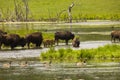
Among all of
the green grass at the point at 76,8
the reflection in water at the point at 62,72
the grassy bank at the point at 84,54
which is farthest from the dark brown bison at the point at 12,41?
the green grass at the point at 76,8

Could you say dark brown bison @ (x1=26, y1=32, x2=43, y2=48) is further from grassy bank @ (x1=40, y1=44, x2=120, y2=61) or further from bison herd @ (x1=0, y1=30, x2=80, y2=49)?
grassy bank @ (x1=40, y1=44, x2=120, y2=61)

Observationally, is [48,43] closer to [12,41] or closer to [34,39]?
[34,39]

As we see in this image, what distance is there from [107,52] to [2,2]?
129658mm

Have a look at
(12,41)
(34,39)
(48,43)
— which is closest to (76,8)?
(48,43)

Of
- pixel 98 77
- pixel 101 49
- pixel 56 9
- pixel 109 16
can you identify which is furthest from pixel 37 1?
pixel 98 77

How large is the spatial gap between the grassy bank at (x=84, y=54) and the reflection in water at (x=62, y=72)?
8.90ft

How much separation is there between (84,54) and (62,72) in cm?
617

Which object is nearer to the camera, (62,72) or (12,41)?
(62,72)

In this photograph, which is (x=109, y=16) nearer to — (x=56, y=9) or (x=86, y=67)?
(x=56, y=9)

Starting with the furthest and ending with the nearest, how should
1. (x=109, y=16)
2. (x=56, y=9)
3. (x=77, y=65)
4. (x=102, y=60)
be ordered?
(x=56, y=9), (x=109, y=16), (x=102, y=60), (x=77, y=65)

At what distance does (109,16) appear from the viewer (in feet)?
445

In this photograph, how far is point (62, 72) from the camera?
27922 millimetres

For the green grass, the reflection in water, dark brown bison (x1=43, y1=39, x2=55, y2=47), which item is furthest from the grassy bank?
the green grass

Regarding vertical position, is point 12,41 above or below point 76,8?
above
